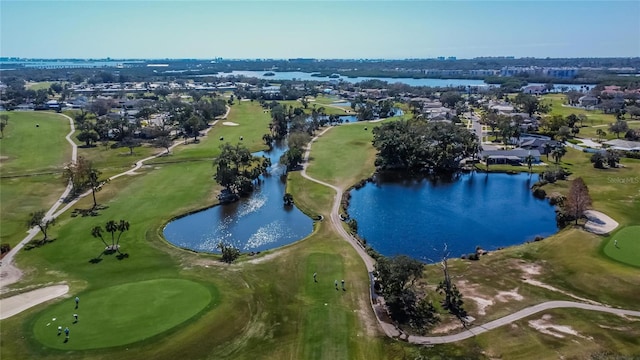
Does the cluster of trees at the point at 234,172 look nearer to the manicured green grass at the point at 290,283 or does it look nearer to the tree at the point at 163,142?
the manicured green grass at the point at 290,283

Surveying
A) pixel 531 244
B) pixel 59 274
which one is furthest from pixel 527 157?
pixel 59 274

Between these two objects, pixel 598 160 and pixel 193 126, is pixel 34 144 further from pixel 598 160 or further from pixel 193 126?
pixel 598 160

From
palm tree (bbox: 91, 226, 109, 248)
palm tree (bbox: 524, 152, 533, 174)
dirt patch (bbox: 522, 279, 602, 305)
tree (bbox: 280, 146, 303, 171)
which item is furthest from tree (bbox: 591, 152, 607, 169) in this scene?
palm tree (bbox: 91, 226, 109, 248)

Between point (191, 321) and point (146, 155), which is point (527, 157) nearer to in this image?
point (191, 321)

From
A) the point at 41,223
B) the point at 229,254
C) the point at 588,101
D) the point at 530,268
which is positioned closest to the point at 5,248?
the point at 41,223

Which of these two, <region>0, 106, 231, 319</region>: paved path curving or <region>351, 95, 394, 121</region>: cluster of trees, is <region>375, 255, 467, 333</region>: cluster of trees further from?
<region>351, 95, 394, 121</region>: cluster of trees

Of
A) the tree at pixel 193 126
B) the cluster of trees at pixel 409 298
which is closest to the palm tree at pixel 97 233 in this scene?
the cluster of trees at pixel 409 298
